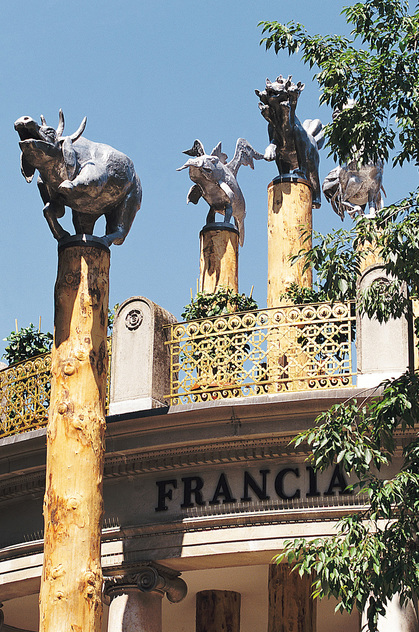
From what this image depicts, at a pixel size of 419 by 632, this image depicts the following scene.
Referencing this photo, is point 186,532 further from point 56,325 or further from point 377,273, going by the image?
point 377,273

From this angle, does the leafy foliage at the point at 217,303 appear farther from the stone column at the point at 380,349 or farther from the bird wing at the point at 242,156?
the bird wing at the point at 242,156

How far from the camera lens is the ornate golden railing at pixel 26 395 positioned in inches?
690

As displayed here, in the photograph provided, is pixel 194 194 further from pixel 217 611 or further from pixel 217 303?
pixel 217 611

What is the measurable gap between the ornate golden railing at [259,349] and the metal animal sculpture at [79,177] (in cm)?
182

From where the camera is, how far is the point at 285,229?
66.3 ft

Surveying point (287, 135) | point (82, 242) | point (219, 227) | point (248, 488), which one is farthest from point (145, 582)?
point (287, 135)

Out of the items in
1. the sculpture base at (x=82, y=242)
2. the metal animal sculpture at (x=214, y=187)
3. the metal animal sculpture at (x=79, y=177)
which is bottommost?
the sculpture base at (x=82, y=242)

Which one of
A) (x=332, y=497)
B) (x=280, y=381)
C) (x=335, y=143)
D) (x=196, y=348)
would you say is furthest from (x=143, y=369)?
(x=335, y=143)

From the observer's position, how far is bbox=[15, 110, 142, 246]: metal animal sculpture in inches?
626

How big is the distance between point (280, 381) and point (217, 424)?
3.27ft

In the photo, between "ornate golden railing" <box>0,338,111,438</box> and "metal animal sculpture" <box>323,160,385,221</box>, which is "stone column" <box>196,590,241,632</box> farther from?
"metal animal sculpture" <box>323,160,385,221</box>

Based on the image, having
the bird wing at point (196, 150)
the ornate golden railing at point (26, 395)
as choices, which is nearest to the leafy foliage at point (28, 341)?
the ornate golden railing at point (26, 395)

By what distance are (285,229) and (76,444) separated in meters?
6.93

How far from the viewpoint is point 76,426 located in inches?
580
